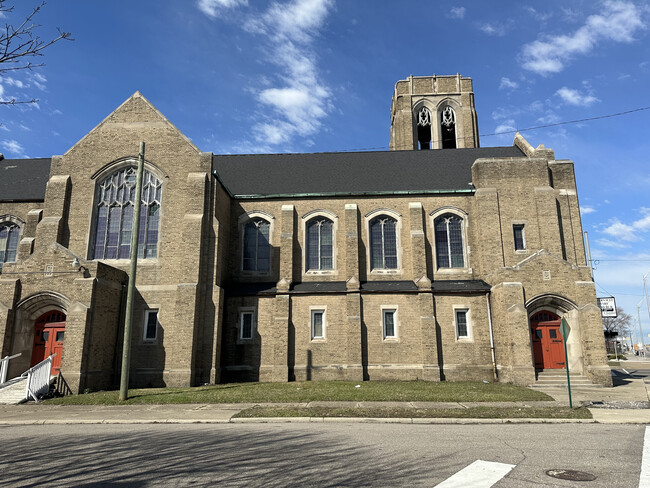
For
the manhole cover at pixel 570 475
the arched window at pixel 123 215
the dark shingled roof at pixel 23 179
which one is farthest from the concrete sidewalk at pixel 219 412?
the dark shingled roof at pixel 23 179

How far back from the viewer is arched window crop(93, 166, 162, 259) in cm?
2186

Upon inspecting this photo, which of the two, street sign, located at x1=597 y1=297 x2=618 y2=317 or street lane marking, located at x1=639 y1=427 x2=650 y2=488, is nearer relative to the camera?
street lane marking, located at x1=639 y1=427 x2=650 y2=488

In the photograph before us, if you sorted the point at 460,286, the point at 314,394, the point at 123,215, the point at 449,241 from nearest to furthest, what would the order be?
the point at 314,394
the point at 123,215
the point at 460,286
the point at 449,241

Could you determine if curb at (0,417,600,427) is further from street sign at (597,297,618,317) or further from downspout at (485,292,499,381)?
street sign at (597,297,618,317)

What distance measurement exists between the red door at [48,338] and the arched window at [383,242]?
15.4m

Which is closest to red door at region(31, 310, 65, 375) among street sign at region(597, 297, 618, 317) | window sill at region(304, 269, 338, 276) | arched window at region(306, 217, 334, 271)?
window sill at region(304, 269, 338, 276)

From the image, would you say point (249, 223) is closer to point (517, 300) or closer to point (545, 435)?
point (517, 300)

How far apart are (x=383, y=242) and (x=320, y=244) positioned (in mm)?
3540

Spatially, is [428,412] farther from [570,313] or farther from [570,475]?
[570,313]

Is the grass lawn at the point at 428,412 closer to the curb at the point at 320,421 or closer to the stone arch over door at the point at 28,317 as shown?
the curb at the point at 320,421

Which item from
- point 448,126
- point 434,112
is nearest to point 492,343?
point 448,126

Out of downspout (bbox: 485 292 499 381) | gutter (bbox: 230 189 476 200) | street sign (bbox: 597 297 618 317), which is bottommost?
downspout (bbox: 485 292 499 381)

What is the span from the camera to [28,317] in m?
18.7

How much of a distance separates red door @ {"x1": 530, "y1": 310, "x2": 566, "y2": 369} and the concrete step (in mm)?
21369
